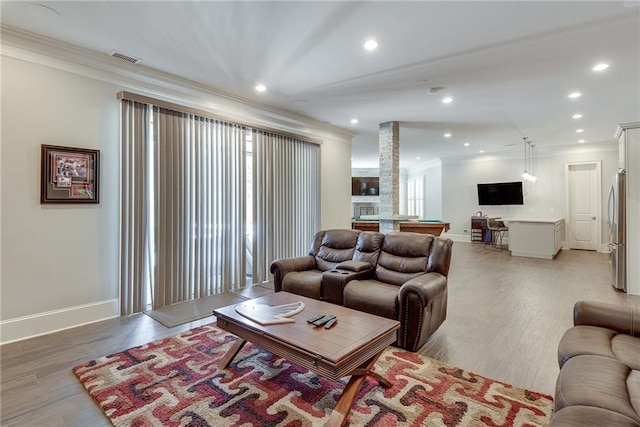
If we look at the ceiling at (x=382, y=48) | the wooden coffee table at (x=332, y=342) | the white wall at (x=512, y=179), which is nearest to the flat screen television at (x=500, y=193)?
the white wall at (x=512, y=179)

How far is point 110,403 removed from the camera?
202cm

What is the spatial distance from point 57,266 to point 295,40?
3407 mm

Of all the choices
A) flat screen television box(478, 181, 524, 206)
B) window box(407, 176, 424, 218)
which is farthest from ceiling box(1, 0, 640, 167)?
window box(407, 176, 424, 218)

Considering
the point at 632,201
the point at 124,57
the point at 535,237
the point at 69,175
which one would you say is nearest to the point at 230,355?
the point at 69,175

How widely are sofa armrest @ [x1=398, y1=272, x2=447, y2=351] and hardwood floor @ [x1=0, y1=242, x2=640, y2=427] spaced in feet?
0.55

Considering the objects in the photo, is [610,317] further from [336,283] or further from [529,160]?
[529,160]

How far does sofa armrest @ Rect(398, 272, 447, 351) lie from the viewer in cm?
268

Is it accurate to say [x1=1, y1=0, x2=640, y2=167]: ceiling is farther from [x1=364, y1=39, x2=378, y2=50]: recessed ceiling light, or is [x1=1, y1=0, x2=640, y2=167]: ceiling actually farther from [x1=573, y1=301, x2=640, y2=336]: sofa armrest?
[x1=573, y1=301, x2=640, y2=336]: sofa armrest

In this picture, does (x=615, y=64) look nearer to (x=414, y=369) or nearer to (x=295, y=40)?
(x=295, y=40)

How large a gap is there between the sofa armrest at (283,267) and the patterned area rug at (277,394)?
1.25 m

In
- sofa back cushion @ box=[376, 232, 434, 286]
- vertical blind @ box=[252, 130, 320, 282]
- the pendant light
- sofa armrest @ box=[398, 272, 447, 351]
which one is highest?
the pendant light

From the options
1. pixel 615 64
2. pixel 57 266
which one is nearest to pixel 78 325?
pixel 57 266

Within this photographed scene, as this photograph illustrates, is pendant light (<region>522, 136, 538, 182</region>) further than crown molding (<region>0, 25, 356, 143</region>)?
Yes

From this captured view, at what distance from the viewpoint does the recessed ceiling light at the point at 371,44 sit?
3121 millimetres
